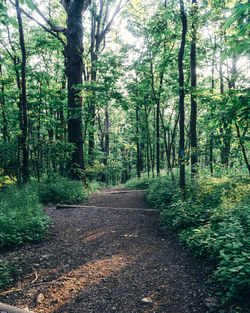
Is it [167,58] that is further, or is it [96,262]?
[167,58]

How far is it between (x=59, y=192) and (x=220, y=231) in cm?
671

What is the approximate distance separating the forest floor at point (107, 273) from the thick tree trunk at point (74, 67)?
5.29 m

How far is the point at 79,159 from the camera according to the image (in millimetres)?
11180

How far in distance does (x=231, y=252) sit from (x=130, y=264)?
1.82 metres

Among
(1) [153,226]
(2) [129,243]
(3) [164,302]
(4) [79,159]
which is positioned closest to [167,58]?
(4) [79,159]

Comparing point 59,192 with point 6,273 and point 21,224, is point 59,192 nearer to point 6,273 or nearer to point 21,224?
point 21,224

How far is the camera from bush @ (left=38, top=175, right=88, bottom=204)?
8789 mm

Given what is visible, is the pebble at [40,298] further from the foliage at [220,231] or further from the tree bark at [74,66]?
the tree bark at [74,66]

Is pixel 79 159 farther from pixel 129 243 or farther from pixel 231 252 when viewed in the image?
pixel 231 252

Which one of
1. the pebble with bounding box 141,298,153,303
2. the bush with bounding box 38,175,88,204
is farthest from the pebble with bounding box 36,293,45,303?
the bush with bounding box 38,175,88,204

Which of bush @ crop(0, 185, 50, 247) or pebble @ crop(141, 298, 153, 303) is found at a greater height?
bush @ crop(0, 185, 50, 247)

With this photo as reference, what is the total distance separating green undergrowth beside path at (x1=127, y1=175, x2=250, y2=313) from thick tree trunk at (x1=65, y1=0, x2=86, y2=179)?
5.23 meters

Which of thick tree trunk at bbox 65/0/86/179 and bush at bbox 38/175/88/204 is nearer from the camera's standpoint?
bush at bbox 38/175/88/204

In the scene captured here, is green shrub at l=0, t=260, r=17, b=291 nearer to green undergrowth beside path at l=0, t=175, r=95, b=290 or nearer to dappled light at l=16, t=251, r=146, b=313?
green undergrowth beside path at l=0, t=175, r=95, b=290
